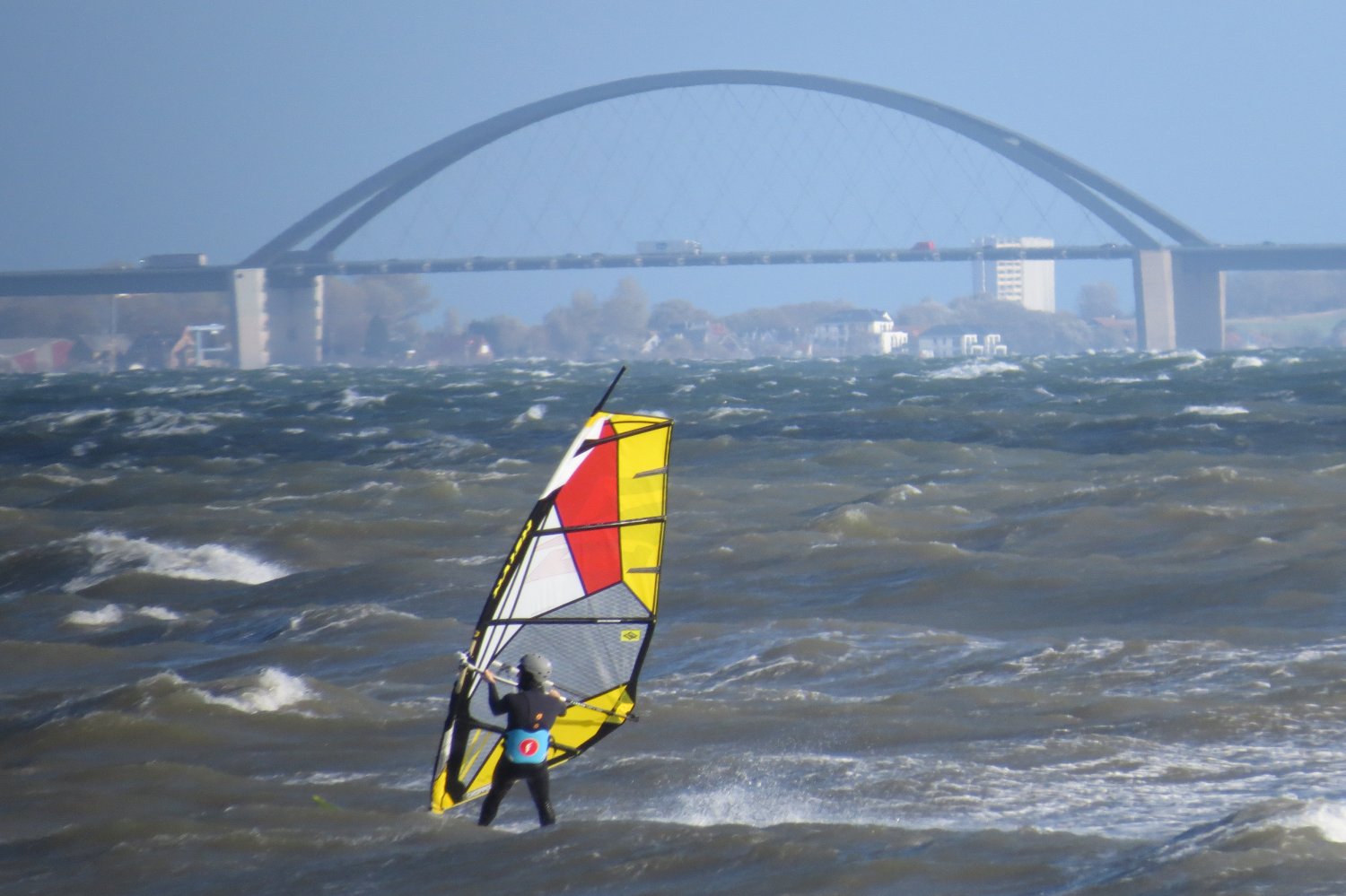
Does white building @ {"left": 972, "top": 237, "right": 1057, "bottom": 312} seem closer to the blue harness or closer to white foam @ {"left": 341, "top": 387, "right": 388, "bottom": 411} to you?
white foam @ {"left": 341, "top": 387, "right": 388, "bottom": 411}

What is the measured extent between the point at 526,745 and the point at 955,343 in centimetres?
13191

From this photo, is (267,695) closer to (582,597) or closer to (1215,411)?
(582,597)

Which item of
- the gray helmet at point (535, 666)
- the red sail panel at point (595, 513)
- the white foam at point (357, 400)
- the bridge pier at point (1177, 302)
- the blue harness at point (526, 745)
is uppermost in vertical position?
the bridge pier at point (1177, 302)

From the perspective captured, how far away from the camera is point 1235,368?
63531mm

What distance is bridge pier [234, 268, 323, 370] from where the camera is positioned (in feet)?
362

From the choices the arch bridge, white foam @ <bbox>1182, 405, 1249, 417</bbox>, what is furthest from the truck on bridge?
white foam @ <bbox>1182, 405, 1249, 417</bbox>

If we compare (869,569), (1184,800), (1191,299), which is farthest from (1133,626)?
(1191,299)

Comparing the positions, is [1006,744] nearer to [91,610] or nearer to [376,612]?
[376,612]

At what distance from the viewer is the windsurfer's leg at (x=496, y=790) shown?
8.02 meters

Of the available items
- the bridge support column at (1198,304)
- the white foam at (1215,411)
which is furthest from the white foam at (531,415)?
the bridge support column at (1198,304)

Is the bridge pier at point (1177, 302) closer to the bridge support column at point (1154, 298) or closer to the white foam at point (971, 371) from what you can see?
the bridge support column at point (1154, 298)

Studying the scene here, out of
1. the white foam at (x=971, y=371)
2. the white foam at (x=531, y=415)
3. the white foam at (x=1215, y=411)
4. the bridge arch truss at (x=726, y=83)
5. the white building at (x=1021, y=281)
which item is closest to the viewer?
the white foam at (x=1215, y=411)

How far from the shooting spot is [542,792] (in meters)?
8.10

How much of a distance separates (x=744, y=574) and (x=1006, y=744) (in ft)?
23.0
